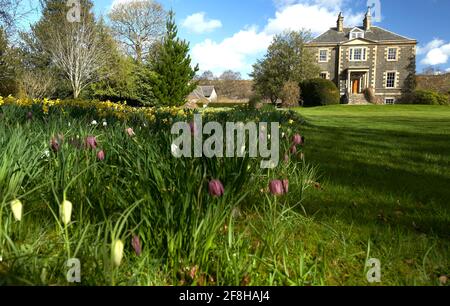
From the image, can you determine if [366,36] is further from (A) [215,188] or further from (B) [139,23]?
(A) [215,188]

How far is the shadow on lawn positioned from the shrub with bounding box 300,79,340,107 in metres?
28.5

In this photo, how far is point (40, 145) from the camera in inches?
103

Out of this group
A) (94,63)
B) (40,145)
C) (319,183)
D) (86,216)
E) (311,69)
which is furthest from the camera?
(311,69)

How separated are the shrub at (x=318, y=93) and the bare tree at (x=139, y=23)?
16211 millimetres

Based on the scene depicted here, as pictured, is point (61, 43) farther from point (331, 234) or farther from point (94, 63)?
point (331, 234)

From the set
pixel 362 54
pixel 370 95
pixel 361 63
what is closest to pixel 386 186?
pixel 370 95

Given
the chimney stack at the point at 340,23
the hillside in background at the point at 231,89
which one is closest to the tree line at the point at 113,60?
the chimney stack at the point at 340,23

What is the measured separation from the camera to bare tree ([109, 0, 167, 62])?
35875 mm

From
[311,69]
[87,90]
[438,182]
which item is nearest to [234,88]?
[311,69]

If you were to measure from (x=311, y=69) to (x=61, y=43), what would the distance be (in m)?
24.3

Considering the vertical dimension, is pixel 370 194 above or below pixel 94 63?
below

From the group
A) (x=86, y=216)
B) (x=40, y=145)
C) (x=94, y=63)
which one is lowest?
(x=86, y=216)
